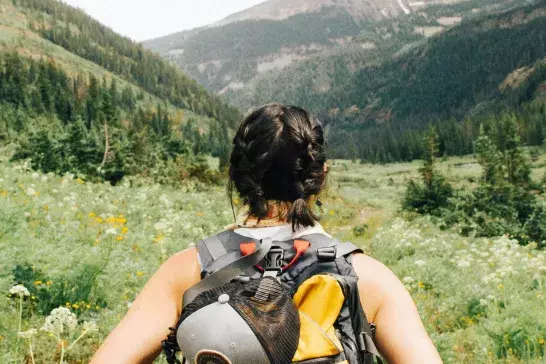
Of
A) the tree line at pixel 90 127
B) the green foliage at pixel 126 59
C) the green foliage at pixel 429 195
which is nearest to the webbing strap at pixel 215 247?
the tree line at pixel 90 127

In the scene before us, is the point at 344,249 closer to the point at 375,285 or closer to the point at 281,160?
the point at 375,285

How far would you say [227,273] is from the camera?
1.74 m

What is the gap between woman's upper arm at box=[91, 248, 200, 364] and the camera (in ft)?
5.84

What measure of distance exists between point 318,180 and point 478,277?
682cm

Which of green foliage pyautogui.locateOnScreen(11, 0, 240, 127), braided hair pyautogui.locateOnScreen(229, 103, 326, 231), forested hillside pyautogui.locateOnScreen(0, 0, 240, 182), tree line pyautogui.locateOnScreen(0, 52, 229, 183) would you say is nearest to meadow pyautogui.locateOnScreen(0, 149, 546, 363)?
braided hair pyautogui.locateOnScreen(229, 103, 326, 231)

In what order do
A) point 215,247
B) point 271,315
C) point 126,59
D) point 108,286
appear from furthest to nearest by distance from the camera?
point 126,59 → point 108,286 → point 215,247 → point 271,315

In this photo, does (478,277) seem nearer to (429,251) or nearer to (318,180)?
(429,251)

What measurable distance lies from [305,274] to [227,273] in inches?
9.8

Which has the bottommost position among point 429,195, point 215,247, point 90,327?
point 429,195

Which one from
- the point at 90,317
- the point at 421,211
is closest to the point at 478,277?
the point at 90,317

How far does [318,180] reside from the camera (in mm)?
1955

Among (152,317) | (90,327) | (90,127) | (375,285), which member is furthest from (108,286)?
(90,127)

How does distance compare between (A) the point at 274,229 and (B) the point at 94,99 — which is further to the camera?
(B) the point at 94,99

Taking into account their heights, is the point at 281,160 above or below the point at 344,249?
above
